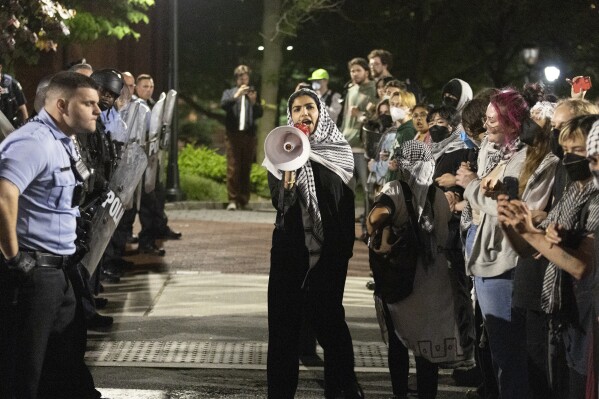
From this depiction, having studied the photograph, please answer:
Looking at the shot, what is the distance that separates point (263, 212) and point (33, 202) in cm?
1482

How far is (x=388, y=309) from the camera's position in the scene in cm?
819

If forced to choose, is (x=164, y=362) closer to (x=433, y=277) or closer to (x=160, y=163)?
(x=433, y=277)

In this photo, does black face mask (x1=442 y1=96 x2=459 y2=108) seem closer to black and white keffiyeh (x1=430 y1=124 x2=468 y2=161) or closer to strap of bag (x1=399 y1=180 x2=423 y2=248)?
black and white keffiyeh (x1=430 y1=124 x2=468 y2=161)

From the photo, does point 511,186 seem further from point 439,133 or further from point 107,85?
point 107,85

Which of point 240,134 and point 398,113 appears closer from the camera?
point 398,113

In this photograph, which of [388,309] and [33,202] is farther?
[388,309]

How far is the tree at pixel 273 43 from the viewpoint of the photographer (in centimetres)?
Result: 2569

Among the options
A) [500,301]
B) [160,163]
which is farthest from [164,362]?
[160,163]

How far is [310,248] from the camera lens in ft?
26.1

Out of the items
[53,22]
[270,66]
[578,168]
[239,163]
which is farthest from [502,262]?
[270,66]

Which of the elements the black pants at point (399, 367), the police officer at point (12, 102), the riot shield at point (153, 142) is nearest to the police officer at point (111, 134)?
the riot shield at point (153, 142)

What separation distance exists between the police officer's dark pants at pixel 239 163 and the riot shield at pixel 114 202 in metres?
10.0

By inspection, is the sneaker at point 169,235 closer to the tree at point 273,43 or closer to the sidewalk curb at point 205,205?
the sidewalk curb at point 205,205

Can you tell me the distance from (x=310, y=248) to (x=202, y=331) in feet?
9.69
